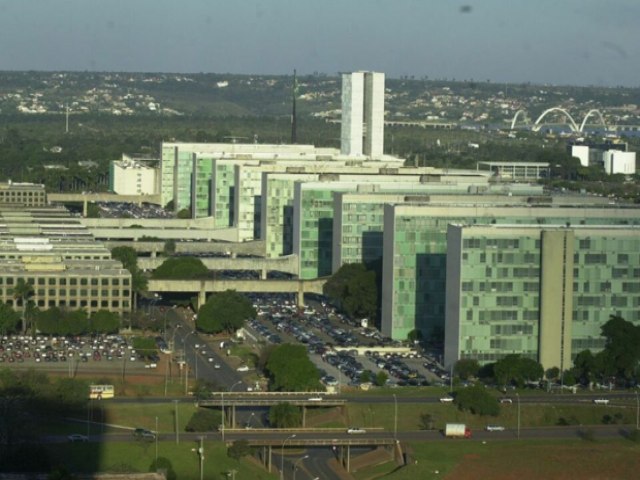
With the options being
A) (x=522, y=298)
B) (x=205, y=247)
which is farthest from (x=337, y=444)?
(x=205, y=247)

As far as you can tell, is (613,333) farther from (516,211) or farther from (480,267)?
(516,211)

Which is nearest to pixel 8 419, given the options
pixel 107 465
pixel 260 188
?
pixel 107 465

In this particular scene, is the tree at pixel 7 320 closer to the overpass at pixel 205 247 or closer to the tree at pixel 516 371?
the tree at pixel 516 371

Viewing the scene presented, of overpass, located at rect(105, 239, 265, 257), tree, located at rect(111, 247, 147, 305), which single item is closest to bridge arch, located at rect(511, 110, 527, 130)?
overpass, located at rect(105, 239, 265, 257)

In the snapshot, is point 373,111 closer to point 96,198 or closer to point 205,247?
point 96,198

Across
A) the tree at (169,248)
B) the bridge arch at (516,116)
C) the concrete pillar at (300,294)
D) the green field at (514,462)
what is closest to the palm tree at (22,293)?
the concrete pillar at (300,294)

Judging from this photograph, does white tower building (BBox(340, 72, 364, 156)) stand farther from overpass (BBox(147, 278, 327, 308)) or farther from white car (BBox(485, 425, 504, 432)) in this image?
white car (BBox(485, 425, 504, 432))
